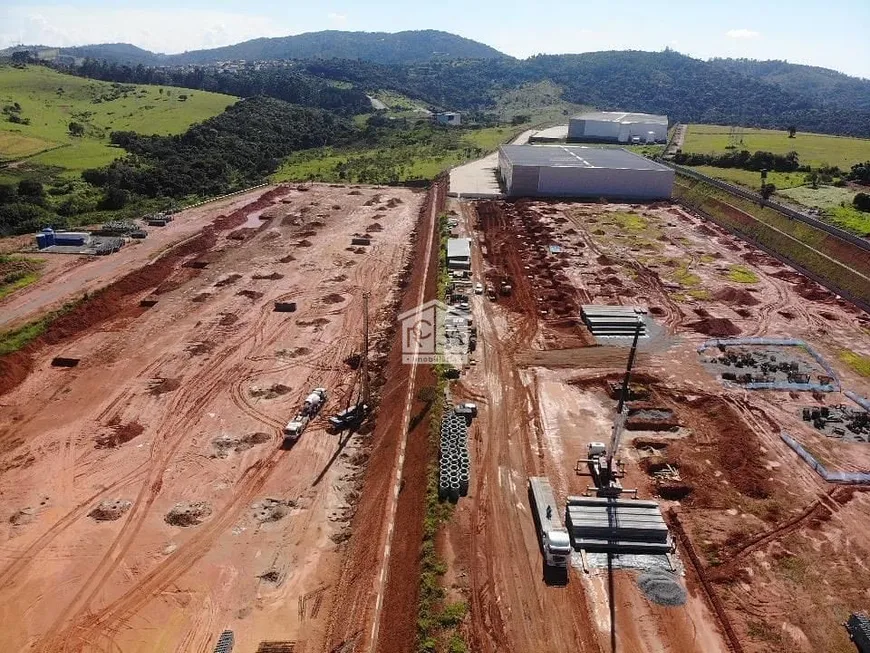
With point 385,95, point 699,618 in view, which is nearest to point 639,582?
point 699,618

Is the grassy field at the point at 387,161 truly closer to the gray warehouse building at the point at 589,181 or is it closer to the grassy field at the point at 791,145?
the gray warehouse building at the point at 589,181

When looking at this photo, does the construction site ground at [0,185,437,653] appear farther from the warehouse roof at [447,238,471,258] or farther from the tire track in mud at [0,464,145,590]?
the warehouse roof at [447,238,471,258]

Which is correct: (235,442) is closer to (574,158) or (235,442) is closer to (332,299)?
(332,299)

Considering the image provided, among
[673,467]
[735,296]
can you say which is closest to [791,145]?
[735,296]

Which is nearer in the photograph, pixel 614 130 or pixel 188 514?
pixel 188 514

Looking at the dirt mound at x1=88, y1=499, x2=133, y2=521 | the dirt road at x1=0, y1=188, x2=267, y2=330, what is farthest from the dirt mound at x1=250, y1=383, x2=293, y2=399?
the dirt road at x1=0, y1=188, x2=267, y2=330

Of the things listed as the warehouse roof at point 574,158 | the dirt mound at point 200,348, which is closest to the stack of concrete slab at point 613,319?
the dirt mound at point 200,348
